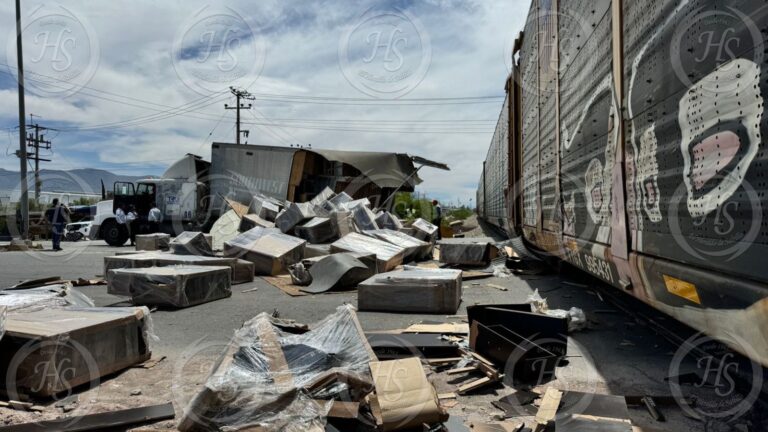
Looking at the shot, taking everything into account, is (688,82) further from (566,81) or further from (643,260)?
(566,81)

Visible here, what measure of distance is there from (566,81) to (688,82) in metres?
3.04

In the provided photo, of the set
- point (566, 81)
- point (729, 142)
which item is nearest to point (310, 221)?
point (566, 81)

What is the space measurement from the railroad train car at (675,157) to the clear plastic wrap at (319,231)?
7.51 metres

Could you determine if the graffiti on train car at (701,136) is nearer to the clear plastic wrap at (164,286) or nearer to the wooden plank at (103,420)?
the wooden plank at (103,420)

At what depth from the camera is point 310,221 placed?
40.8ft

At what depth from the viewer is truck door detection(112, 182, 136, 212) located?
18.6 m

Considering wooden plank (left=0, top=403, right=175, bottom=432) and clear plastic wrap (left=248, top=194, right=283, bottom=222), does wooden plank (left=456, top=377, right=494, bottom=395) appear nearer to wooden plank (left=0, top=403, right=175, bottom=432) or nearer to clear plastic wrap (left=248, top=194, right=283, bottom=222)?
wooden plank (left=0, top=403, right=175, bottom=432)

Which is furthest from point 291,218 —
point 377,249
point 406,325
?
point 406,325

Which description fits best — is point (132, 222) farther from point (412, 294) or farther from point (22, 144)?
point (412, 294)

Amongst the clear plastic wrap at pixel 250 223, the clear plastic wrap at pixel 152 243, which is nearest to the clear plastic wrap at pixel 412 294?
the clear plastic wrap at pixel 250 223

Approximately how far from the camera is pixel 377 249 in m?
9.41

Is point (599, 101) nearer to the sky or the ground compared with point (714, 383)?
nearer to the sky

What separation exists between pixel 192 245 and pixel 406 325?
607cm

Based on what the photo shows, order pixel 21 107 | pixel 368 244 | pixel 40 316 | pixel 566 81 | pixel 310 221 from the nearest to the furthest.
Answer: pixel 40 316
pixel 566 81
pixel 368 244
pixel 310 221
pixel 21 107
